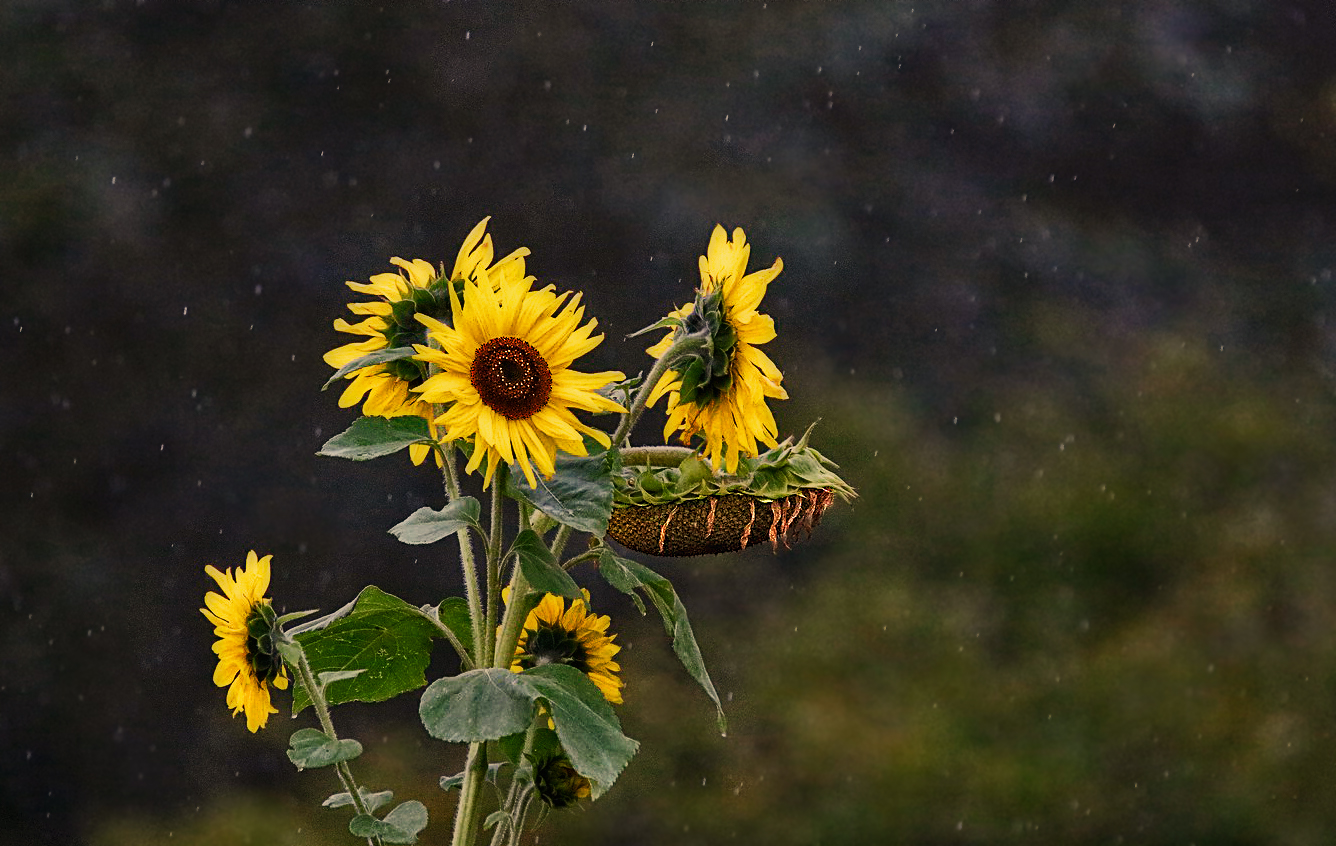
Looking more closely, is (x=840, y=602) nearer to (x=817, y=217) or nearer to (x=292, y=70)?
(x=817, y=217)

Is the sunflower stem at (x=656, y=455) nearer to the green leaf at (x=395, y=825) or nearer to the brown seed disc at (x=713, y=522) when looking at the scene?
the brown seed disc at (x=713, y=522)

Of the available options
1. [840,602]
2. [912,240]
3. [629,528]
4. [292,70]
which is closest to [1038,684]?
[840,602]

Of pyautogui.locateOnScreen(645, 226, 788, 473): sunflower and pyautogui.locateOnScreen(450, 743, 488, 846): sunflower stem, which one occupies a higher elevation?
pyautogui.locateOnScreen(645, 226, 788, 473): sunflower

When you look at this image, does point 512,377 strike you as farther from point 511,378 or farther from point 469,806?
point 469,806

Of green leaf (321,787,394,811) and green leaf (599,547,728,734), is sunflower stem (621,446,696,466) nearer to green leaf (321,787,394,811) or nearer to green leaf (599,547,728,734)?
green leaf (599,547,728,734)

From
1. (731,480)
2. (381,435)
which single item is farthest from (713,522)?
(381,435)

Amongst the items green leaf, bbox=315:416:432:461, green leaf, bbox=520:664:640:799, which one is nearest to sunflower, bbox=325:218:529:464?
green leaf, bbox=315:416:432:461

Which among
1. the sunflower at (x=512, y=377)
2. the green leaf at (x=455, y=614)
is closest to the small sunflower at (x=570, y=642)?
the green leaf at (x=455, y=614)
